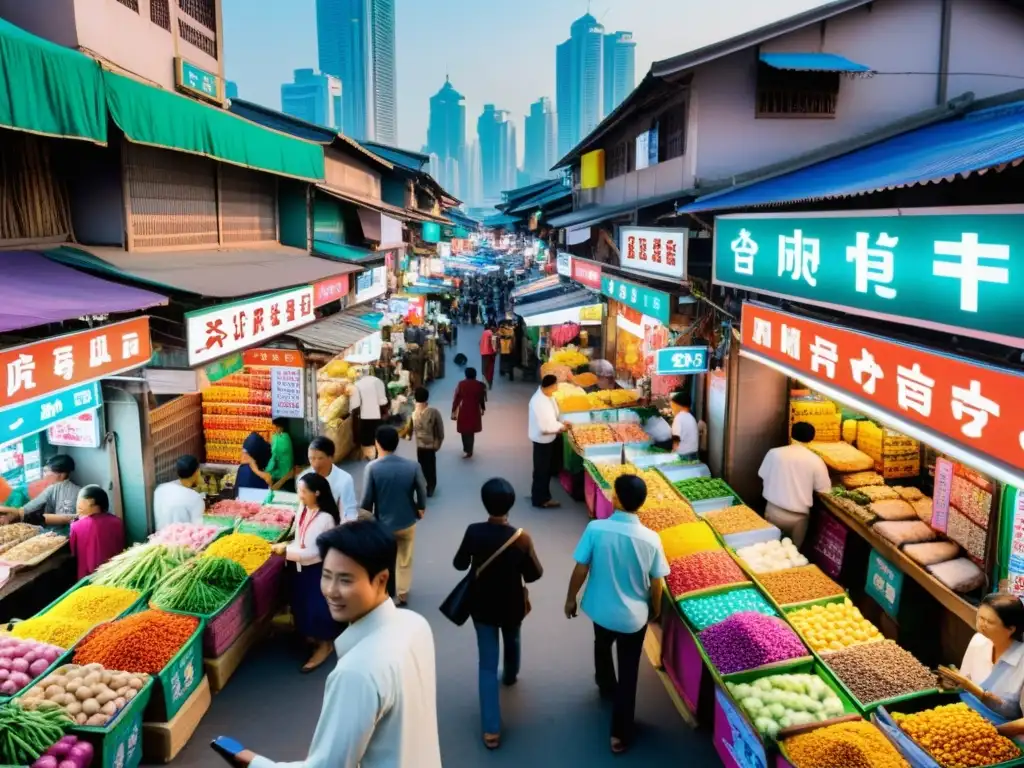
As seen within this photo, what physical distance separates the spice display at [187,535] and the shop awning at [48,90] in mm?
3643

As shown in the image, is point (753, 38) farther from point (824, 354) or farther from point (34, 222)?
point (34, 222)

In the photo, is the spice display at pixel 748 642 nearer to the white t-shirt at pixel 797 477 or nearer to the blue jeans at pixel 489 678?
the blue jeans at pixel 489 678

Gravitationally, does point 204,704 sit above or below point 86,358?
below

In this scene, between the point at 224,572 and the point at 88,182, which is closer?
the point at 224,572

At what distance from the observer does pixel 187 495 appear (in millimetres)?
7520

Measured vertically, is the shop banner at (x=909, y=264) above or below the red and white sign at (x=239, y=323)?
above

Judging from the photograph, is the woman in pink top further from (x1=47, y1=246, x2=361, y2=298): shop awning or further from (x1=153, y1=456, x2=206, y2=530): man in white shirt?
(x1=47, y1=246, x2=361, y2=298): shop awning

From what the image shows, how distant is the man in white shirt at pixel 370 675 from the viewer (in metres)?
2.52

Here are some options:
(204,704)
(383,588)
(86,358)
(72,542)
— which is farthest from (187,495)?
(383,588)

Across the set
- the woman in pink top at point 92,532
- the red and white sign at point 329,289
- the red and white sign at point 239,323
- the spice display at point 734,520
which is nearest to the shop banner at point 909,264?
the spice display at point 734,520

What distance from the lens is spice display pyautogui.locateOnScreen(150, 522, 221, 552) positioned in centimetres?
721

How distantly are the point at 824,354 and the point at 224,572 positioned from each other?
5.22m

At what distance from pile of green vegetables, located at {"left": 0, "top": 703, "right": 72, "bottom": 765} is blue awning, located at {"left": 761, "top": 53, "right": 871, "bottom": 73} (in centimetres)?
1067

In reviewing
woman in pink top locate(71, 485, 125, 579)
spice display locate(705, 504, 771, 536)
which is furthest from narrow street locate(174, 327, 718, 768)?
woman in pink top locate(71, 485, 125, 579)
